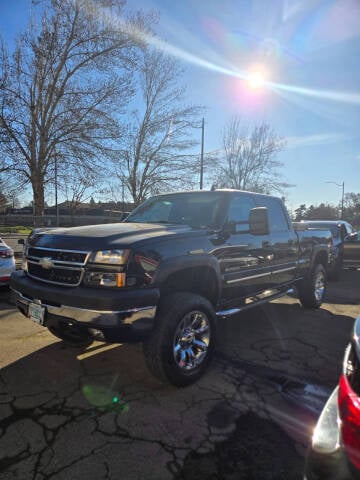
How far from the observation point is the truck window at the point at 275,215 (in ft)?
16.4

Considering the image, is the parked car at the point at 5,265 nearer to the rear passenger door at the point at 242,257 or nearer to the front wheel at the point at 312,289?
the rear passenger door at the point at 242,257

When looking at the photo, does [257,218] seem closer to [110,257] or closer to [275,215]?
[275,215]

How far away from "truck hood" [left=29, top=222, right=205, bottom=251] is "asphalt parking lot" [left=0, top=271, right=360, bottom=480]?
132cm

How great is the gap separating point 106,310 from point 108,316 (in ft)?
0.16

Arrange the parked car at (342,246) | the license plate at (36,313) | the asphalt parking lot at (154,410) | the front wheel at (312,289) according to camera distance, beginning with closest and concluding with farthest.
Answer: the asphalt parking lot at (154,410)
the license plate at (36,313)
the front wheel at (312,289)
the parked car at (342,246)

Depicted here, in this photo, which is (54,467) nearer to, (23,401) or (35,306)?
(23,401)

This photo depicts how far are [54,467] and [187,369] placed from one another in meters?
1.36

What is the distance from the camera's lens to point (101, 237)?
2.95m

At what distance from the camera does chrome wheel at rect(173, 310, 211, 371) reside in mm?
3086

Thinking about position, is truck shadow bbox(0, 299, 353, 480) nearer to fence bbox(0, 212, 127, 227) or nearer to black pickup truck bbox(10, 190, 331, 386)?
black pickup truck bbox(10, 190, 331, 386)

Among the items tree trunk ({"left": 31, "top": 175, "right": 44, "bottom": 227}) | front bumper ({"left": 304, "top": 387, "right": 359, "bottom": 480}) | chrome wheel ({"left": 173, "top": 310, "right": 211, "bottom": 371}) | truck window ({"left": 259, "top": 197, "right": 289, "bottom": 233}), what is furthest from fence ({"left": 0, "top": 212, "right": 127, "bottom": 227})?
front bumper ({"left": 304, "top": 387, "right": 359, "bottom": 480})

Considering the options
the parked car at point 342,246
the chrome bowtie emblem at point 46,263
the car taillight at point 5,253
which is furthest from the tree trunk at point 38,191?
the chrome bowtie emblem at point 46,263

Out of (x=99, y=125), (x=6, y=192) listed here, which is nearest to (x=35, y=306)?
(x=99, y=125)

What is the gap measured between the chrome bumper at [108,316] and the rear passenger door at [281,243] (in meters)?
2.44
